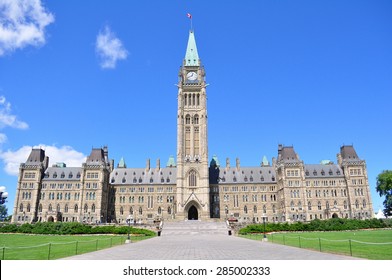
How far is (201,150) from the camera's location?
9162cm

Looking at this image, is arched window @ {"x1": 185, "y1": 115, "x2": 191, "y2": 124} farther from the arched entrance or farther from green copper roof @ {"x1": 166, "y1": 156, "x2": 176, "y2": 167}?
the arched entrance

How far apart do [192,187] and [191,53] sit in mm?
43155

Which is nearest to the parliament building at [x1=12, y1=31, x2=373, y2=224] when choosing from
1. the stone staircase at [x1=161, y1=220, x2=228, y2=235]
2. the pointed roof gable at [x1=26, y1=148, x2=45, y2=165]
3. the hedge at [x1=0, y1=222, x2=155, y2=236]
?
the pointed roof gable at [x1=26, y1=148, x2=45, y2=165]

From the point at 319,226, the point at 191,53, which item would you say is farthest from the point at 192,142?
the point at 319,226

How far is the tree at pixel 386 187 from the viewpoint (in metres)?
73.1

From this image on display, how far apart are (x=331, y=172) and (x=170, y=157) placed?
5341 centimetres

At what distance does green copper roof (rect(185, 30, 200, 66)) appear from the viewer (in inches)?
3971

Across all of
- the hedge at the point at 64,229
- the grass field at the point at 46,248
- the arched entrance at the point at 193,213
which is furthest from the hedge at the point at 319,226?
the arched entrance at the point at 193,213

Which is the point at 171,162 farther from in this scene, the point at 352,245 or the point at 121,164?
the point at 352,245

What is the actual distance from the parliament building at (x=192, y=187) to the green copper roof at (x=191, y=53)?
32 cm

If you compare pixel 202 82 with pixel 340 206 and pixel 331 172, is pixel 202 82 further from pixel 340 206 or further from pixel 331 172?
pixel 340 206

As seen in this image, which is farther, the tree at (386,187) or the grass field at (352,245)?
the tree at (386,187)

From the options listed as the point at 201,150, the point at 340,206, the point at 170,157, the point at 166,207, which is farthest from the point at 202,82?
the point at 340,206

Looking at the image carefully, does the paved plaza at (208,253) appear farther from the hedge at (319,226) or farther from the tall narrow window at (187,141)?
the tall narrow window at (187,141)
